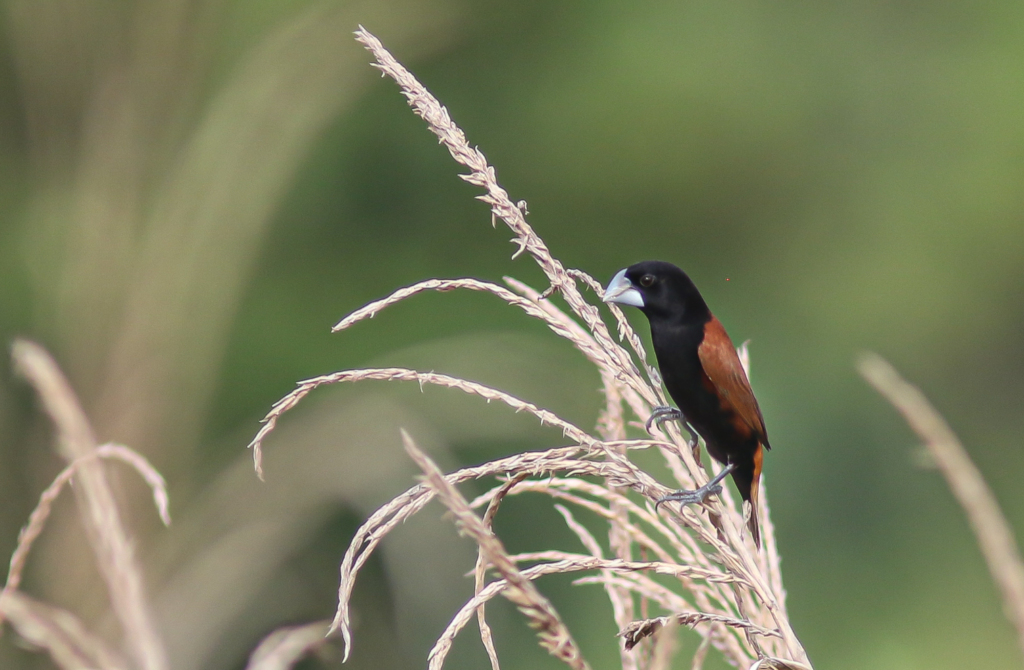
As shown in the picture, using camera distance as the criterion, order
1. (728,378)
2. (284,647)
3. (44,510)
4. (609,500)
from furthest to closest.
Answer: (728,378) → (609,500) → (44,510) → (284,647)

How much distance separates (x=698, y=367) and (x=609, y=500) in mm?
940

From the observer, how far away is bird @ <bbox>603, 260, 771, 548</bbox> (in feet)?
6.94

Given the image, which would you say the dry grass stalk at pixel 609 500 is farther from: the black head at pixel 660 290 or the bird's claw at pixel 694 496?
the black head at pixel 660 290

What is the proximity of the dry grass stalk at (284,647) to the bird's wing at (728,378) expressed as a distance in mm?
1316

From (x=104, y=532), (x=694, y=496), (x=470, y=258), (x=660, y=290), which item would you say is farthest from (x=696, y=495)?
(x=470, y=258)

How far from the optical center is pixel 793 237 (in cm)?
771

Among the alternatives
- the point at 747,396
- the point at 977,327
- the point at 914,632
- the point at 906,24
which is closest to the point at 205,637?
the point at 747,396

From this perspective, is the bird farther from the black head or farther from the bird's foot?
the bird's foot

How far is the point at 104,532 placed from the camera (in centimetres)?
89

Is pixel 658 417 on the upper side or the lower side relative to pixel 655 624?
upper

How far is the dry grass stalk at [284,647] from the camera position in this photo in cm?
79

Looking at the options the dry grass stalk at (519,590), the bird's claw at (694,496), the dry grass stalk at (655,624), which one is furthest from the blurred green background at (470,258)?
the dry grass stalk at (519,590)

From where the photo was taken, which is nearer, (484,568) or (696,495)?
(484,568)

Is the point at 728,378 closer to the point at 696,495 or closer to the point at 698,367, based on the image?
the point at 698,367
